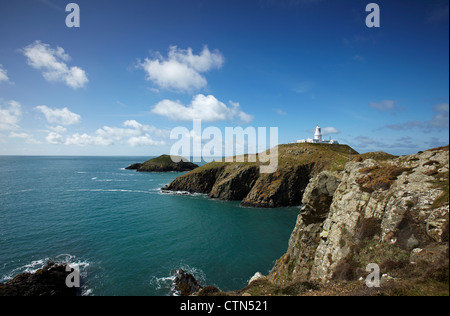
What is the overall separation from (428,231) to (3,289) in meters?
45.1

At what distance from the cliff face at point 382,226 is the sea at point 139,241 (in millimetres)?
13347

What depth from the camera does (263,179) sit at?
8212 centimetres

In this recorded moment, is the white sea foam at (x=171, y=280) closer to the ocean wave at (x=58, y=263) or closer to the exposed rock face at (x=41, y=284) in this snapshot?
the ocean wave at (x=58, y=263)

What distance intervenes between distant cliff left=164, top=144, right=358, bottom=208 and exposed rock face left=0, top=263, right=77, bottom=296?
57.6 meters

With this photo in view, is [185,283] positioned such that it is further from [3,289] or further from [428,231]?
[428,231]

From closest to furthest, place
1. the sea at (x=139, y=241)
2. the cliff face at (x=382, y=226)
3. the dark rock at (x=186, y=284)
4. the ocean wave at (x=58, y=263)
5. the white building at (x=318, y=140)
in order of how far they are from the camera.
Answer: the cliff face at (x=382, y=226)
the dark rock at (x=186, y=284)
the ocean wave at (x=58, y=263)
the sea at (x=139, y=241)
the white building at (x=318, y=140)

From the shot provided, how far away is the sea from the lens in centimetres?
3100

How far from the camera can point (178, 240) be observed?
1746 inches

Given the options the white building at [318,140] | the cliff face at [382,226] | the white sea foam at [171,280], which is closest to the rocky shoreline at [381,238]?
the cliff face at [382,226]

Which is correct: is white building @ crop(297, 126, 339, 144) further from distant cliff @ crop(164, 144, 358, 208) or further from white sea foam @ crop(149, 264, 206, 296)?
white sea foam @ crop(149, 264, 206, 296)

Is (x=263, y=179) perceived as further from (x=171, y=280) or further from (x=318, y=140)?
(x=318, y=140)

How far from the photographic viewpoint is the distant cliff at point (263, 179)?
251ft

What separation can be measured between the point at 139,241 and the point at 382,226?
43.9m
